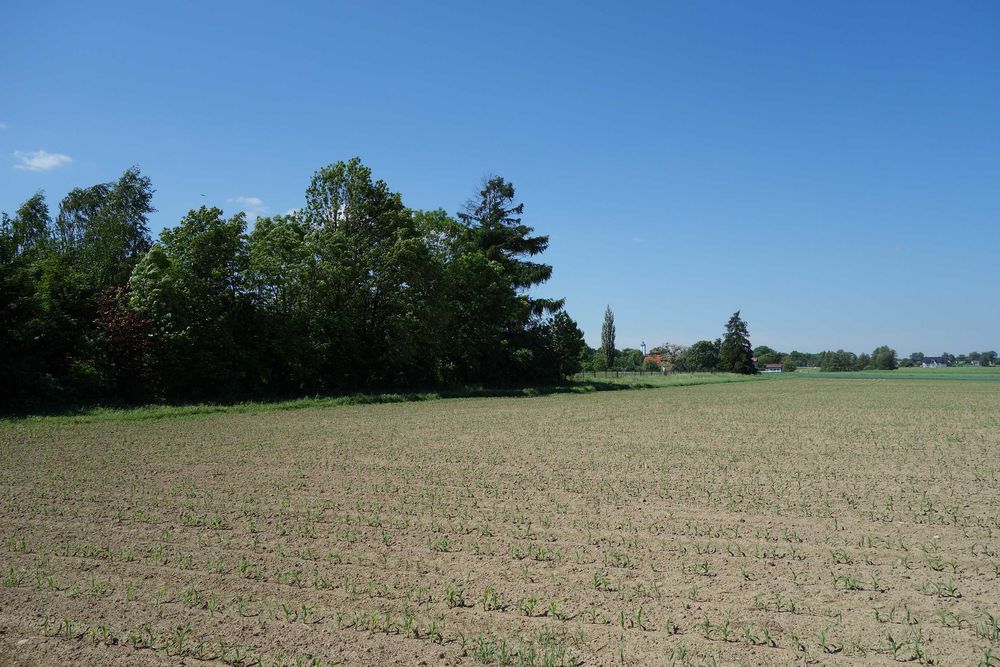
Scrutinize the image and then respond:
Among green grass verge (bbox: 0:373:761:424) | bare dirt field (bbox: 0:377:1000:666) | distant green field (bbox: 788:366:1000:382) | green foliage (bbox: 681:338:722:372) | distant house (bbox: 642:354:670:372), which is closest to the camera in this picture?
bare dirt field (bbox: 0:377:1000:666)

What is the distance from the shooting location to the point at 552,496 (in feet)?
34.8

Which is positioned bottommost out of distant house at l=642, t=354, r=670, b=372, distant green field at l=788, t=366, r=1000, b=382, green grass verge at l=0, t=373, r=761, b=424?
distant green field at l=788, t=366, r=1000, b=382

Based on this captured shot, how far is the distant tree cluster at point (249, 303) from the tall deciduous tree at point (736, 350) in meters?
70.9

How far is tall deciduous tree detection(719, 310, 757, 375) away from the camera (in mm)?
110250

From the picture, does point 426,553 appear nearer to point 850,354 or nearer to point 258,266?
point 258,266

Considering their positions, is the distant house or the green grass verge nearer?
the green grass verge

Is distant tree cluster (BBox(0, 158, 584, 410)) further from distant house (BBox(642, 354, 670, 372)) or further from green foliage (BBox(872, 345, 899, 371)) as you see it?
green foliage (BBox(872, 345, 899, 371))

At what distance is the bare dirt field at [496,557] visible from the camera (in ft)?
16.8

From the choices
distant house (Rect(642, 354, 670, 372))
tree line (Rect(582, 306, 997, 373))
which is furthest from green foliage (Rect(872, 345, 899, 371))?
distant house (Rect(642, 354, 670, 372))

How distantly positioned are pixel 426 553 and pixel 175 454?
10347 mm

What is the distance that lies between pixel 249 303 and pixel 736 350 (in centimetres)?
9675

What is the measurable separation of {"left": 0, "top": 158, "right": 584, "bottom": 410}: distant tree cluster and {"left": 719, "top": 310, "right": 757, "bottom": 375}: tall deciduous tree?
70.9 meters


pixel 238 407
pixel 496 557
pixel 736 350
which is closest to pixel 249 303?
pixel 238 407

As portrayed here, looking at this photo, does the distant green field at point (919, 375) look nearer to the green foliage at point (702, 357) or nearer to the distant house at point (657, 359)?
the green foliage at point (702, 357)
